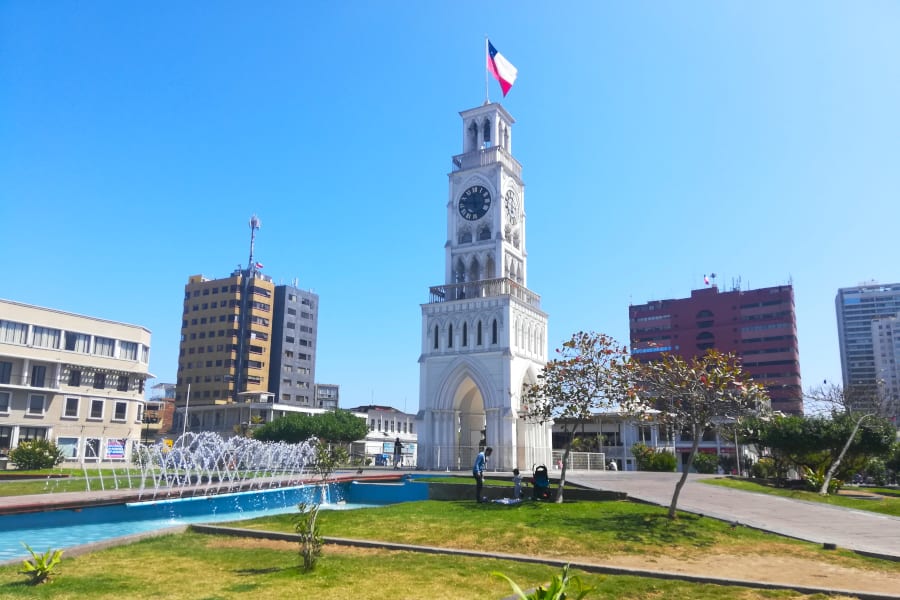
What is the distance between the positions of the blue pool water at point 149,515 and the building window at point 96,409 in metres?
34.4

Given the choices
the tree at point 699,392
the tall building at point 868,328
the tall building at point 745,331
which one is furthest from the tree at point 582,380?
the tall building at point 868,328

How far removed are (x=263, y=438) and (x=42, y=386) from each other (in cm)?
2165

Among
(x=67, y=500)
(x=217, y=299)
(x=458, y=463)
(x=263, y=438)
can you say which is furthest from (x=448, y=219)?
(x=217, y=299)

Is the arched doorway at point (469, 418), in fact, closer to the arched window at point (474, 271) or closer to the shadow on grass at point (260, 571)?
the arched window at point (474, 271)

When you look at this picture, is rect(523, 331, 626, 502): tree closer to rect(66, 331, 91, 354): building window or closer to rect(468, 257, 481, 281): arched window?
rect(468, 257, 481, 281): arched window

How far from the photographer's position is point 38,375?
165 feet

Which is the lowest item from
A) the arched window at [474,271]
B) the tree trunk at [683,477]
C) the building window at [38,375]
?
the tree trunk at [683,477]

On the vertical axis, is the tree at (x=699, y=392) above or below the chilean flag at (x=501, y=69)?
below

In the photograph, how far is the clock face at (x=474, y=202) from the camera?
163ft

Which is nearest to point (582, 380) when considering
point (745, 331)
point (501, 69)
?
point (501, 69)

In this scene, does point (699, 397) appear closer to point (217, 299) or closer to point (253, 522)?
point (253, 522)

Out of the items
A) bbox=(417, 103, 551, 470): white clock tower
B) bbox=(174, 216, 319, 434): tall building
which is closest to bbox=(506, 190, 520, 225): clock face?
bbox=(417, 103, 551, 470): white clock tower

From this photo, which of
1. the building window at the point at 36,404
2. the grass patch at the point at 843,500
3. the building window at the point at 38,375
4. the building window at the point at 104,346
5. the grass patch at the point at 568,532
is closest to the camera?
the grass patch at the point at 568,532

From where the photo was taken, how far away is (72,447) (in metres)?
51.3
